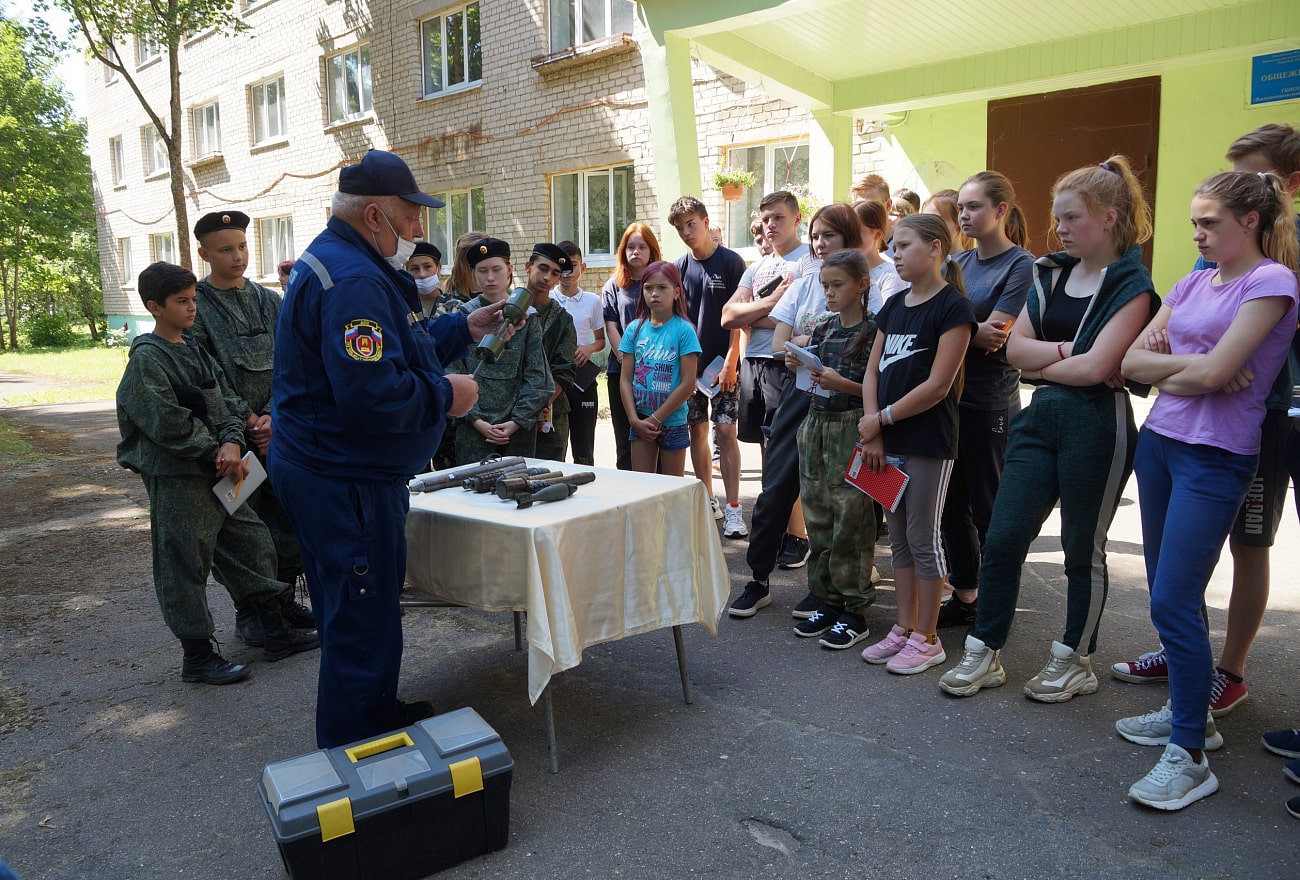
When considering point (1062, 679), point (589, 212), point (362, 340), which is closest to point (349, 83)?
point (589, 212)

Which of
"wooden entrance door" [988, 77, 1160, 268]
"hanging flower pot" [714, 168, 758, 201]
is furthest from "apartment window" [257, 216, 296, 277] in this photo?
"wooden entrance door" [988, 77, 1160, 268]

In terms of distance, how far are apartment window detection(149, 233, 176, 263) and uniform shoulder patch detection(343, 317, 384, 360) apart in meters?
26.3

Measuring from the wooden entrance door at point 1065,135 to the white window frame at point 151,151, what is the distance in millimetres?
23769

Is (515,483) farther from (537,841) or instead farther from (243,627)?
(243,627)

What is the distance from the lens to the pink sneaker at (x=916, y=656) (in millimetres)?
3805

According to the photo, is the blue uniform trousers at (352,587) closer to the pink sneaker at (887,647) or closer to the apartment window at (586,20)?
the pink sneaker at (887,647)

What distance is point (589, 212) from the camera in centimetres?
1395

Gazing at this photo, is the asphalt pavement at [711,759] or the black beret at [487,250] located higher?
the black beret at [487,250]

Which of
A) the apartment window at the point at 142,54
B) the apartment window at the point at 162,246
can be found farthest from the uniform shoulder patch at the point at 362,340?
the apartment window at the point at 142,54

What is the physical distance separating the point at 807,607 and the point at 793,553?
3.05 ft

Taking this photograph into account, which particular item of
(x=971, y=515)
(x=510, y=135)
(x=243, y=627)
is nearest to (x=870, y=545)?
(x=971, y=515)

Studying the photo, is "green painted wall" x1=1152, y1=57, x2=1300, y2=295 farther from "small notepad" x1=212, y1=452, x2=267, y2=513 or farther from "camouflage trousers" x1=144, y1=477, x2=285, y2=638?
"camouflage trousers" x1=144, y1=477, x2=285, y2=638

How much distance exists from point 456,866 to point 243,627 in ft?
7.71

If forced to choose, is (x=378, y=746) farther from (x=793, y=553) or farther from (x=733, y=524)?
(x=733, y=524)
